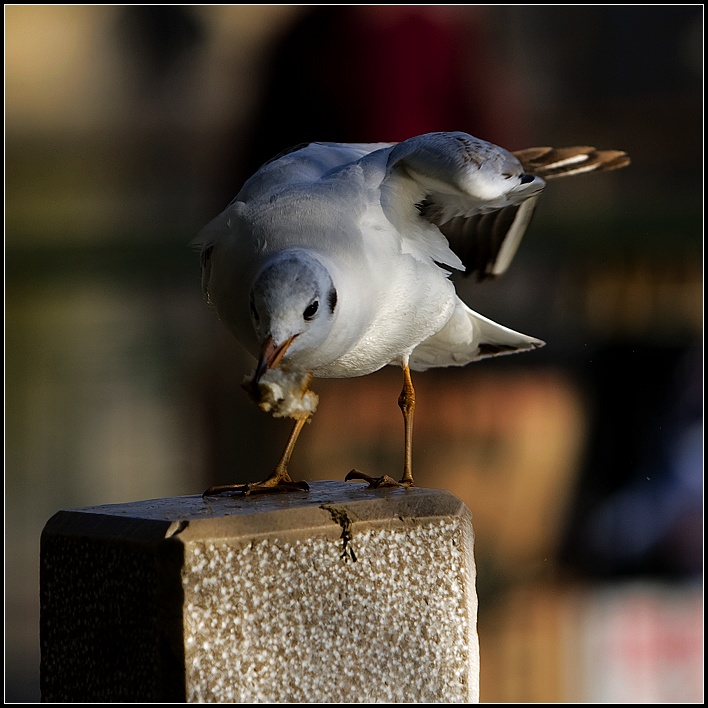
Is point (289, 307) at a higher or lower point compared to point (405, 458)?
higher

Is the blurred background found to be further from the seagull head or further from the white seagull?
the seagull head

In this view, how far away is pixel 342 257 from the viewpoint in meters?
1.99

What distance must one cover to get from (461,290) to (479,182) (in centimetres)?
267

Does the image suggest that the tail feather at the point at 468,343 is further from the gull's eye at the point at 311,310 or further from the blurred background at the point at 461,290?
the blurred background at the point at 461,290

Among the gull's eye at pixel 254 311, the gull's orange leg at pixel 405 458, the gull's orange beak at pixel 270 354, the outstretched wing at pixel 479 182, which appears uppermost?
the outstretched wing at pixel 479 182

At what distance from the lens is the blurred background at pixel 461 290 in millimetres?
4824

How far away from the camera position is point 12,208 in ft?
17.5

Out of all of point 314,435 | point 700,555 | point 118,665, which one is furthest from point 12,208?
point 118,665

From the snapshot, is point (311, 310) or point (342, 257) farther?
point (342, 257)

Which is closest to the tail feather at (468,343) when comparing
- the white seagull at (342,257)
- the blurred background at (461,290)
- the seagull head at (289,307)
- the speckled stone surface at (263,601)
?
the white seagull at (342,257)

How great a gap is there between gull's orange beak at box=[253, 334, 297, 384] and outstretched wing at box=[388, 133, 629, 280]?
0.48 metres

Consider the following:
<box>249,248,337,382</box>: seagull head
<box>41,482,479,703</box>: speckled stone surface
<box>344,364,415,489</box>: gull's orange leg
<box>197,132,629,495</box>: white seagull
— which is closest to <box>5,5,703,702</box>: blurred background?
<box>344,364,415,489</box>: gull's orange leg

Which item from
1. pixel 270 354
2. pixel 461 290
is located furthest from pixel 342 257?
pixel 461 290

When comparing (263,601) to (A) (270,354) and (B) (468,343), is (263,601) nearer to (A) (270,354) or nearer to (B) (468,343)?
(A) (270,354)
